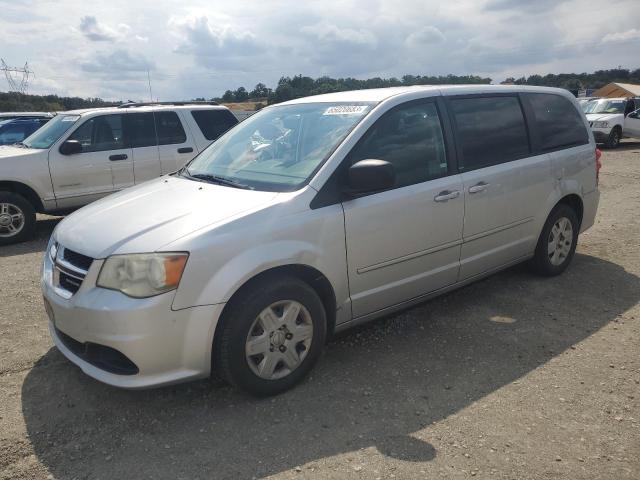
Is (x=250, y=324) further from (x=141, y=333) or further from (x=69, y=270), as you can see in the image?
(x=69, y=270)

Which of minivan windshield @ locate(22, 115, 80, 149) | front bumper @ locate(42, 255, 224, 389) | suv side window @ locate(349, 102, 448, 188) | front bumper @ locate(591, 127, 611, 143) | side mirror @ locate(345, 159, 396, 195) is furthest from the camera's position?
front bumper @ locate(591, 127, 611, 143)

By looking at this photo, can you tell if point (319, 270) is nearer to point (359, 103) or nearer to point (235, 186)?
point (235, 186)

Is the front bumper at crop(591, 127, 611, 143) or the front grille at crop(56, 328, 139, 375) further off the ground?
the front bumper at crop(591, 127, 611, 143)

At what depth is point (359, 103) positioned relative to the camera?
377cm

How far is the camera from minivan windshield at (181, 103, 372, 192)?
3.46 meters

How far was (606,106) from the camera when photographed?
19641 millimetres

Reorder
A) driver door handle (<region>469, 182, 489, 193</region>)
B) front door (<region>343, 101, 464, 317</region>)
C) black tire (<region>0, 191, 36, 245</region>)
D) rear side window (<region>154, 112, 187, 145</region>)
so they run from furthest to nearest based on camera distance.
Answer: rear side window (<region>154, 112, 187, 145</region>), black tire (<region>0, 191, 36, 245</region>), driver door handle (<region>469, 182, 489, 193</region>), front door (<region>343, 101, 464, 317</region>)

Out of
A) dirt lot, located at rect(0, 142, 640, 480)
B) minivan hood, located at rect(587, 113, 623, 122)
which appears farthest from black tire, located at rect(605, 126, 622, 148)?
dirt lot, located at rect(0, 142, 640, 480)

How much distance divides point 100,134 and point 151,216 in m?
5.38

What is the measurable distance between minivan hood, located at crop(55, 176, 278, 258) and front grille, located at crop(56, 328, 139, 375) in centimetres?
52

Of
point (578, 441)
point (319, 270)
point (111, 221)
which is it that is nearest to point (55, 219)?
point (111, 221)

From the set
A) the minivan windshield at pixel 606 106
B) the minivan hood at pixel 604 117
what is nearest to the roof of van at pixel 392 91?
the minivan hood at pixel 604 117

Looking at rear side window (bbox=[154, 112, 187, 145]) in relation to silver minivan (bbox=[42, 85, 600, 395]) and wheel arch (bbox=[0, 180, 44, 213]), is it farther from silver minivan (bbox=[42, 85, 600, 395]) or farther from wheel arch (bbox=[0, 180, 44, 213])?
silver minivan (bbox=[42, 85, 600, 395])

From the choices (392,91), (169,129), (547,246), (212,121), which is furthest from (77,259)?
(212,121)
